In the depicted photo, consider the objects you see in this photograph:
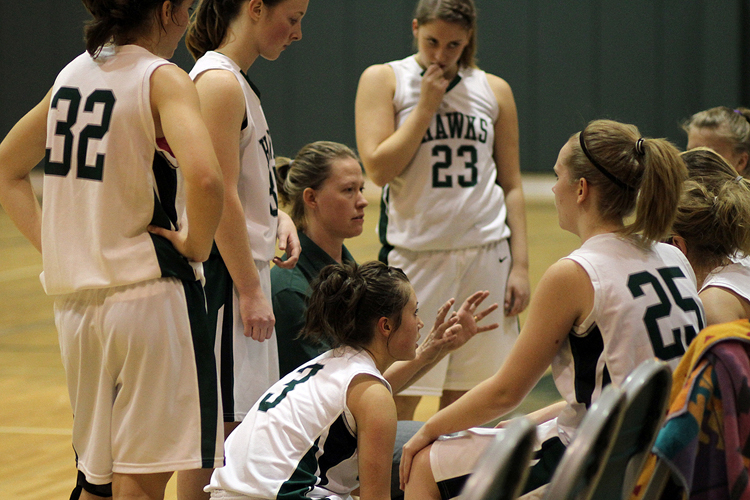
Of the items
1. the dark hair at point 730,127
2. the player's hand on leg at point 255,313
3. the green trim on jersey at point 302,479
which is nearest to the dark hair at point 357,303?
the player's hand on leg at point 255,313

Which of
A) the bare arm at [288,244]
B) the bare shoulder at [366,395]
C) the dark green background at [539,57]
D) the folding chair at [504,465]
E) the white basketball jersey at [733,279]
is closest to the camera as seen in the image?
the folding chair at [504,465]

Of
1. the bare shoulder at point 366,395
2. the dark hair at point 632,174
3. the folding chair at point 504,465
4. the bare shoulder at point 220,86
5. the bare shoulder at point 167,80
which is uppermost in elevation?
the bare shoulder at point 167,80

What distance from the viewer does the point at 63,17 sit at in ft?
42.6

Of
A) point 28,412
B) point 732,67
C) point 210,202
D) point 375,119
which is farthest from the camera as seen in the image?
point 732,67

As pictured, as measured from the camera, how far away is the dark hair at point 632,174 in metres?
1.62

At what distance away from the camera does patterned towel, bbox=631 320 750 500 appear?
1.17 metres

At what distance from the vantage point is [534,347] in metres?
1.62

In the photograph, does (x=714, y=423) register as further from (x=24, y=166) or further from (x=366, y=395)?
(x=24, y=166)

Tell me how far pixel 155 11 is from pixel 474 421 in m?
1.05

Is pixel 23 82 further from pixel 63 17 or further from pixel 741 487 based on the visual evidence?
pixel 741 487

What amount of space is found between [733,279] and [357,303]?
2.87ft

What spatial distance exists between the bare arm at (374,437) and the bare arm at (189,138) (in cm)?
52

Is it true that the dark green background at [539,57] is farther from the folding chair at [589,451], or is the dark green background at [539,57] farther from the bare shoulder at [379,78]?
the folding chair at [589,451]

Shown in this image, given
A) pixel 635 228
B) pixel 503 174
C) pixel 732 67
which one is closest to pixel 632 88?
pixel 732 67
